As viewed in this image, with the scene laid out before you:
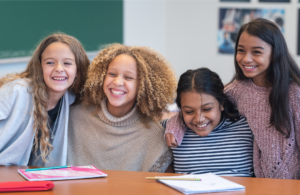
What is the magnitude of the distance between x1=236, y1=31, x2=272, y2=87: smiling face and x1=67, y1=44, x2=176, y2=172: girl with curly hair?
0.41 m

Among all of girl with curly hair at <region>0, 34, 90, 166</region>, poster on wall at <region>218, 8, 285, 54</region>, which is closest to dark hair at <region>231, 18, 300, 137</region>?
girl with curly hair at <region>0, 34, 90, 166</region>

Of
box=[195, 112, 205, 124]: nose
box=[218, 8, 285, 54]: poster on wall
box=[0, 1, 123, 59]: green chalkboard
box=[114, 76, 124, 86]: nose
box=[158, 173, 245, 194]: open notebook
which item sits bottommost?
box=[158, 173, 245, 194]: open notebook

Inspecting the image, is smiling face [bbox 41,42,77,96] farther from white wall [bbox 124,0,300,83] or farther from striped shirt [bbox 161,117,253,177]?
white wall [bbox 124,0,300,83]

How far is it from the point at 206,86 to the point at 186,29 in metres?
2.94

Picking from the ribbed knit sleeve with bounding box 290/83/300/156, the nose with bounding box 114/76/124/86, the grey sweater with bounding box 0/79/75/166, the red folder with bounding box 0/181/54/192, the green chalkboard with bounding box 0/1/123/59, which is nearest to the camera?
the red folder with bounding box 0/181/54/192

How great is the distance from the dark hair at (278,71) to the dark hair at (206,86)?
0.24 metres

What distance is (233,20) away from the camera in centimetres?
424

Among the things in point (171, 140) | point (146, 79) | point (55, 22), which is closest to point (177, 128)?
point (171, 140)

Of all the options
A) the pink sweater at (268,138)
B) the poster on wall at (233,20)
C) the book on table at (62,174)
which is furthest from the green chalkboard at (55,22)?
the pink sweater at (268,138)

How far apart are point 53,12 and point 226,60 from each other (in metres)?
2.29

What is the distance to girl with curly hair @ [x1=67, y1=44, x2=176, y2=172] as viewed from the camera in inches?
68.6

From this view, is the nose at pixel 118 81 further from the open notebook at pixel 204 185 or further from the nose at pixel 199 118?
the open notebook at pixel 204 185

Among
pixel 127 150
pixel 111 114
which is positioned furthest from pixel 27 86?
pixel 127 150

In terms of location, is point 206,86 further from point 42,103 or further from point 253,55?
point 42,103
